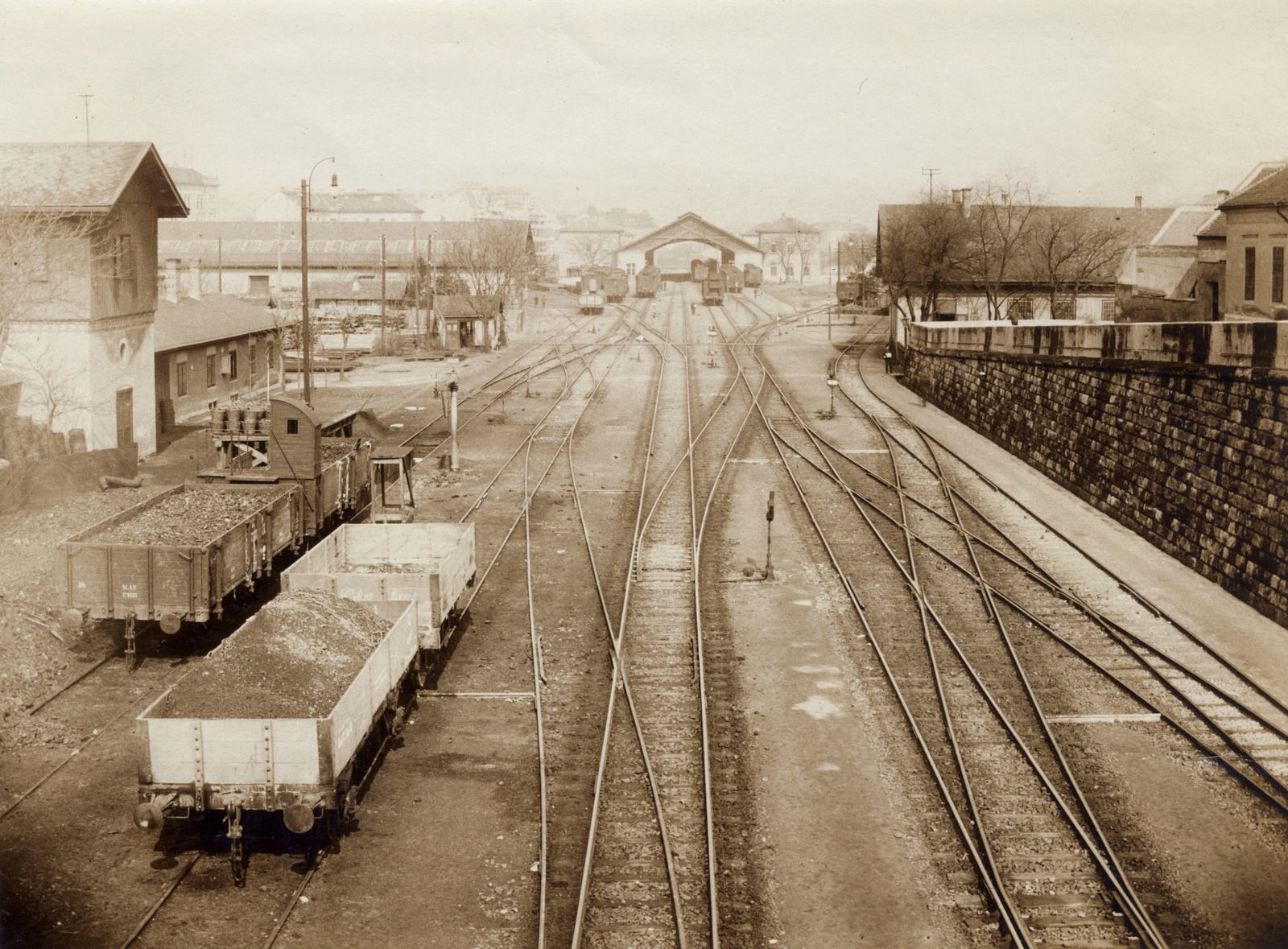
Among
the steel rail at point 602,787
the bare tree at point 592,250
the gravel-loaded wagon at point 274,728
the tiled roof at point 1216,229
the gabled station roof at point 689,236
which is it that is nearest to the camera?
the steel rail at point 602,787

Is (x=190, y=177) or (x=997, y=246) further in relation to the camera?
(x=190, y=177)

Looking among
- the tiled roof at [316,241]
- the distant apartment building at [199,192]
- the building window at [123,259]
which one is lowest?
the building window at [123,259]

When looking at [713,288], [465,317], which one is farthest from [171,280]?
[713,288]

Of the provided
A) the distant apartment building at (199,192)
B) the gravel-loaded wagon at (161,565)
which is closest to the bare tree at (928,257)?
the gravel-loaded wagon at (161,565)

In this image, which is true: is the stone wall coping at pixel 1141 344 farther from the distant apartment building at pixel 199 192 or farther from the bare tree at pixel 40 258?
the distant apartment building at pixel 199 192

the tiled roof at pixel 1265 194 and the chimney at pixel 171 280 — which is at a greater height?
the tiled roof at pixel 1265 194

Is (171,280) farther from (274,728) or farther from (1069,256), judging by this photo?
(274,728)

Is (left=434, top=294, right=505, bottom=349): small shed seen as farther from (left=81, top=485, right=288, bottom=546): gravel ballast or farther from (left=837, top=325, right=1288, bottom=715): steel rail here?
(left=81, top=485, right=288, bottom=546): gravel ballast
